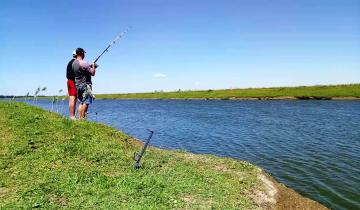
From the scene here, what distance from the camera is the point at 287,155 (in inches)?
1054

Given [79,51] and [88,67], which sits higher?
[79,51]

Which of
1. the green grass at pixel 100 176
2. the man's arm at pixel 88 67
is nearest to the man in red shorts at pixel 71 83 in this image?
the man's arm at pixel 88 67

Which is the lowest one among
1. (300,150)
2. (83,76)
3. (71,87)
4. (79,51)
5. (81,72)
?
(300,150)

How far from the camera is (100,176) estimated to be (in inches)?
475

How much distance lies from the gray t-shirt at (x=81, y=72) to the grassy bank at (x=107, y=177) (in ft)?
9.06

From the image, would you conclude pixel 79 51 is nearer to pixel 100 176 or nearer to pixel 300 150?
pixel 100 176

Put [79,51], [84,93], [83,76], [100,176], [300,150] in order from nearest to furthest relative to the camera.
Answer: [100,176], [79,51], [83,76], [84,93], [300,150]

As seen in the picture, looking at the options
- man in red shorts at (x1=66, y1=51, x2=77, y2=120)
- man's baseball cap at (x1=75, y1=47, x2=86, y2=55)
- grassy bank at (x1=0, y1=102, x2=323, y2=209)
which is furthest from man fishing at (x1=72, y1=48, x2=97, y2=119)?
grassy bank at (x1=0, y1=102, x2=323, y2=209)

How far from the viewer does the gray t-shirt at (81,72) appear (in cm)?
1973

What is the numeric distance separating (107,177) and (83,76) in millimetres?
9448

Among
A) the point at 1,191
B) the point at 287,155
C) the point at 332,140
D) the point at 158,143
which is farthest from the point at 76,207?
the point at 332,140

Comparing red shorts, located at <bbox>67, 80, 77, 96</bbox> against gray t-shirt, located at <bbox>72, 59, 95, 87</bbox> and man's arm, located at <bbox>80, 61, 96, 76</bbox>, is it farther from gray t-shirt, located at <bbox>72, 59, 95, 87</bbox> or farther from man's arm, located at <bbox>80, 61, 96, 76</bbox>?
man's arm, located at <bbox>80, 61, 96, 76</bbox>

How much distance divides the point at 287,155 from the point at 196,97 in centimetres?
Answer: 14054

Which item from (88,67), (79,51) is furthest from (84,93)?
(79,51)
